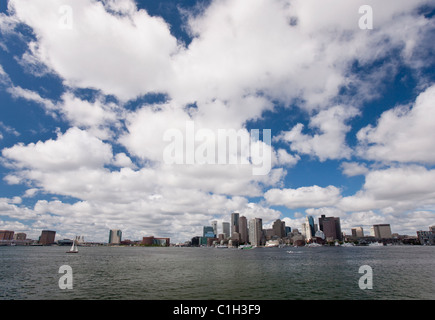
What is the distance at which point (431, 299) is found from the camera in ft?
137

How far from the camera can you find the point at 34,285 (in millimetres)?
54188

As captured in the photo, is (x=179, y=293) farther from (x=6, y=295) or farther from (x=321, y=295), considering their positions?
(x=6, y=295)
